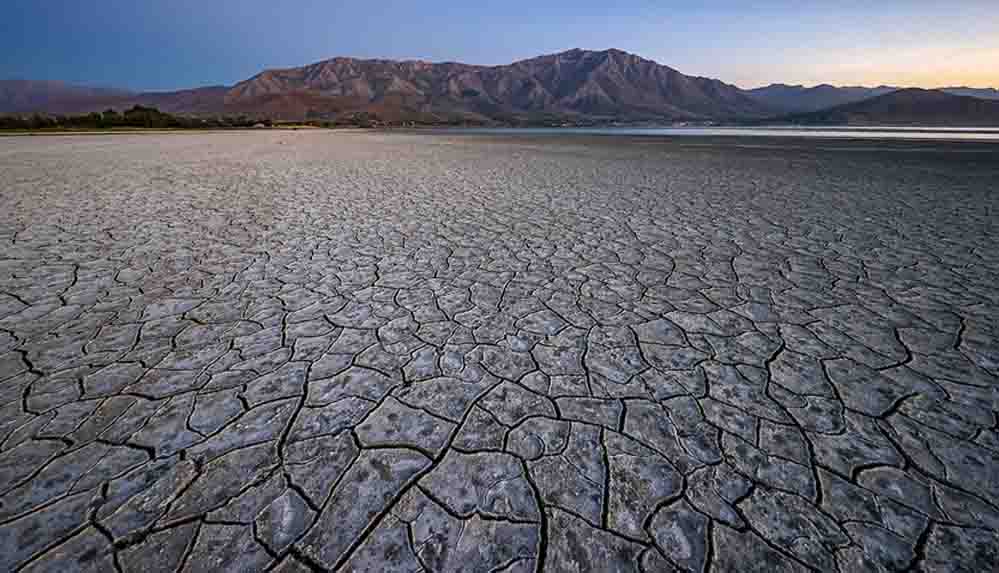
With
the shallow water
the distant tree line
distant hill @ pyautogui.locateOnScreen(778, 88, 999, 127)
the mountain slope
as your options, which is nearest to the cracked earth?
the shallow water

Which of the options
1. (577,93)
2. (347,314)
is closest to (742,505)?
(347,314)

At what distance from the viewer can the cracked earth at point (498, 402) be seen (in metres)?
1.25

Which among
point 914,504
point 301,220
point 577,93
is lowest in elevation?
point 914,504

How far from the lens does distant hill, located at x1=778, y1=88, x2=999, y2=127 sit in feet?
202

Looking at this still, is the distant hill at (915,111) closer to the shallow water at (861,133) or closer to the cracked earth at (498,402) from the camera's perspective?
the shallow water at (861,133)

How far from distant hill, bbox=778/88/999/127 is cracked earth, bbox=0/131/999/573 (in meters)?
79.6

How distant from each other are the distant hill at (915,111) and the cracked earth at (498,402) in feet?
261

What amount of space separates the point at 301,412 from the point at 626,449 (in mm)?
1382

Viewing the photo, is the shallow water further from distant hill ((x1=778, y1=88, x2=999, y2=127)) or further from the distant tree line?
the distant tree line

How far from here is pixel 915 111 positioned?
71.1 metres

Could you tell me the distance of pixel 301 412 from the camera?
1.80 m

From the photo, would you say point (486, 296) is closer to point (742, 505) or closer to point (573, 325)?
point (573, 325)

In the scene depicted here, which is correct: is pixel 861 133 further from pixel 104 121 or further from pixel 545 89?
pixel 545 89

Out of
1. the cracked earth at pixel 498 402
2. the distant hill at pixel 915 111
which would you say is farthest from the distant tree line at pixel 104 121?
the distant hill at pixel 915 111
